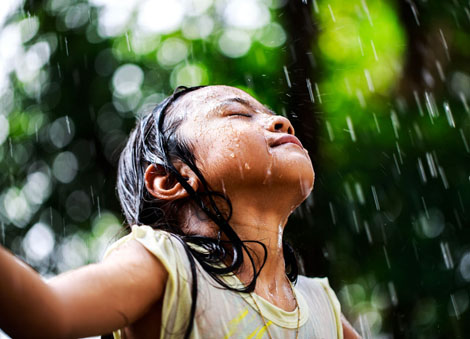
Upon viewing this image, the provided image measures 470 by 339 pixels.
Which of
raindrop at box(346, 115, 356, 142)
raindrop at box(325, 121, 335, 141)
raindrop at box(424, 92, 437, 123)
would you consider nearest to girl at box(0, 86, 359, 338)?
raindrop at box(325, 121, 335, 141)

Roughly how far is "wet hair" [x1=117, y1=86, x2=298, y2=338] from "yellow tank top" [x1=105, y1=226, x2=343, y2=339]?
3 centimetres

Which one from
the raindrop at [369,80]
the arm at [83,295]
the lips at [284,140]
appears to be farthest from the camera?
the raindrop at [369,80]

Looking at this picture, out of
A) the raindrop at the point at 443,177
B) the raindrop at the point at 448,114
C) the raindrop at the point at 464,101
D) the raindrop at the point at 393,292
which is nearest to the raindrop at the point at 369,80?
the raindrop at the point at 448,114

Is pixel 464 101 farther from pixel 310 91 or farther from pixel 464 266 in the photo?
pixel 464 266

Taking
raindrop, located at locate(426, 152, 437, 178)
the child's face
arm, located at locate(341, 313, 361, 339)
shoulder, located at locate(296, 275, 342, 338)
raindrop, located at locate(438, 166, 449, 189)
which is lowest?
raindrop, located at locate(438, 166, 449, 189)

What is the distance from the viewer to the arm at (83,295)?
1.20 meters

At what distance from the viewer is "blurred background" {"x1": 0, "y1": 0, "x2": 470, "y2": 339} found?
19.1 feet

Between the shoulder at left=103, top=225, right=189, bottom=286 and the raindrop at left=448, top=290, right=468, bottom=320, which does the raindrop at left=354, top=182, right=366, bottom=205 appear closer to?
the raindrop at left=448, top=290, right=468, bottom=320

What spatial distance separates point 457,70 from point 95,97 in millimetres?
4862

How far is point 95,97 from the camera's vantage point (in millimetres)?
7453

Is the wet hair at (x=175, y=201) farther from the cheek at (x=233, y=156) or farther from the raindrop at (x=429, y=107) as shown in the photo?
the raindrop at (x=429, y=107)

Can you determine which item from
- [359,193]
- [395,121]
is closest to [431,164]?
[395,121]

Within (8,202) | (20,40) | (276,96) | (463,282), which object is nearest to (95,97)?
(20,40)

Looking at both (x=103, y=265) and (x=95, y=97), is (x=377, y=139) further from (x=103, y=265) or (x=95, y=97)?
(x=103, y=265)
